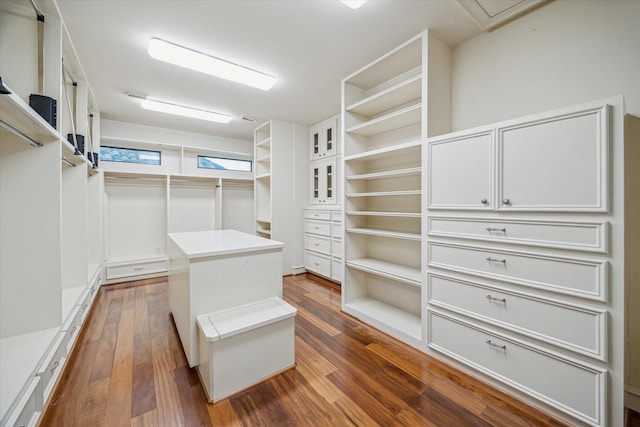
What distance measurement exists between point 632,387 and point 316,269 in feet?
10.6

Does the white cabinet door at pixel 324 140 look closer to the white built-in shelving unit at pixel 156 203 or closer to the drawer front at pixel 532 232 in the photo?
the white built-in shelving unit at pixel 156 203

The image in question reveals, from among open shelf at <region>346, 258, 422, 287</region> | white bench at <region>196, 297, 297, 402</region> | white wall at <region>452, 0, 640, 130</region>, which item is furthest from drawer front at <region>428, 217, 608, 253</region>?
white bench at <region>196, 297, 297, 402</region>

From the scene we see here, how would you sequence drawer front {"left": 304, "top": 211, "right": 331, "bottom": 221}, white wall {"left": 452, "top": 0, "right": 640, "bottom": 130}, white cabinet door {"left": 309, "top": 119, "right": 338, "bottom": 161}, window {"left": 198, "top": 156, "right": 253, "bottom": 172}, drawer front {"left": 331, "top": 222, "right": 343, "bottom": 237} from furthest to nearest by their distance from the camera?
window {"left": 198, "top": 156, "right": 253, "bottom": 172} → white cabinet door {"left": 309, "top": 119, "right": 338, "bottom": 161} → drawer front {"left": 304, "top": 211, "right": 331, "bottom": 221} → drawer front {"left": 331, "top": 222, "right": 343, "bottom": 237} → white wall {"left": 452, "top": 0, "right": 640, "bottom": 130}

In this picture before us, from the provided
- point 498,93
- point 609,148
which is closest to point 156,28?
point 498,93

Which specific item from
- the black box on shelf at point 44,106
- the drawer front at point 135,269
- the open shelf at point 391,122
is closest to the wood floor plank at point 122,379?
the drawer front at point 135,269

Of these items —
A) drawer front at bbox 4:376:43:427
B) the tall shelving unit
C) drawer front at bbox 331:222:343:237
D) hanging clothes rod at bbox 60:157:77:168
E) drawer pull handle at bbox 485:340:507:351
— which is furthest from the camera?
drawer front at bbox 331:222:343:237

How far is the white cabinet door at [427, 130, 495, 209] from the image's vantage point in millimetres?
1639

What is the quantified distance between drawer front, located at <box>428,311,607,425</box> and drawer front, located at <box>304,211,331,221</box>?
212 cm

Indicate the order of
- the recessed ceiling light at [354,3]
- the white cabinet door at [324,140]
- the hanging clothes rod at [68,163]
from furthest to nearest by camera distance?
1. the white cabinet door at [324,140]
2. the hanging clothes rod at [68,163]
3. the recessed ceiling light at [354,3]

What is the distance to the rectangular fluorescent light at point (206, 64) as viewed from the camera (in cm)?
213

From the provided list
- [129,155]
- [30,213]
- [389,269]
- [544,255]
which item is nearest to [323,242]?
[389,269]

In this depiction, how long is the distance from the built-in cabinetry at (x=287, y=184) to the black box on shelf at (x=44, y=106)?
2609 mm

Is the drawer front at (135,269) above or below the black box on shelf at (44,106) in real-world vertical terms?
below

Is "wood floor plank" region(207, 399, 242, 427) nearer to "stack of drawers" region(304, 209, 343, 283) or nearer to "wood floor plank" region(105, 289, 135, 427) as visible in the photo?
"wood floor plank" region(105, 289, 135, 427)
